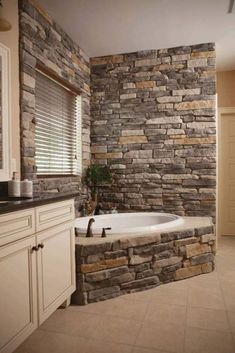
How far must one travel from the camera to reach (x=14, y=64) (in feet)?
7.73

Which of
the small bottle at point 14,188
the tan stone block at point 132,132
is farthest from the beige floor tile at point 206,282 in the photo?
the tan stone block at point 132,132

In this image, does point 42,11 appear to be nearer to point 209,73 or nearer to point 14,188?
point 14,188

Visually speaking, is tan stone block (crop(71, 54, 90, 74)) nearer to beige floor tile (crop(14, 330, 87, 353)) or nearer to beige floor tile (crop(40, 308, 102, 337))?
beige floor tile (crop(40, 308, 102, 337))

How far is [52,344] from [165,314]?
851 mm

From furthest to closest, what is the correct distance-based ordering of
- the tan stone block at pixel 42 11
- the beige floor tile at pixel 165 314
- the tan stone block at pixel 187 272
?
the tan stone block at pixel 187 272 → the tan stone block at pixel 42 11 → the beige floor tile at pixel 165 314

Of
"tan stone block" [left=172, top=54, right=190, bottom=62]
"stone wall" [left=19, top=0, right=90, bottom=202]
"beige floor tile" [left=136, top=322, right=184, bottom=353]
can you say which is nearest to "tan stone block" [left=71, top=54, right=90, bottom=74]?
"stone wall" [left=19, top=0, right=90, bottom=202]

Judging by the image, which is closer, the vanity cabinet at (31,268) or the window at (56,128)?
the vanity cabinet at (31,268)

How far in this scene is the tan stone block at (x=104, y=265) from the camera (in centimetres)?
230

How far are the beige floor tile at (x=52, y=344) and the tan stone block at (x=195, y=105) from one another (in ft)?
9.41

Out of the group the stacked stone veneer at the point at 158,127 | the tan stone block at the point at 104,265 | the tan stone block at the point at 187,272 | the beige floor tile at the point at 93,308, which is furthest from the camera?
the stacked stone veneer at the point at 158,127

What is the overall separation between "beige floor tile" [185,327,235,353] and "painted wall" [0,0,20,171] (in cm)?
181

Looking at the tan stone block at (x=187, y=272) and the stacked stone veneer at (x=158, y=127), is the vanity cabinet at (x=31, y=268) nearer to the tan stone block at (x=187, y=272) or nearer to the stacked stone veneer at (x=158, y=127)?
the tan stone block at (x=187, y=272)

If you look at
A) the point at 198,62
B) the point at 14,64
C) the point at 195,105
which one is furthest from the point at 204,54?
the point at 14,64

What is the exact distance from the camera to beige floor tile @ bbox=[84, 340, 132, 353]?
5.64ft
